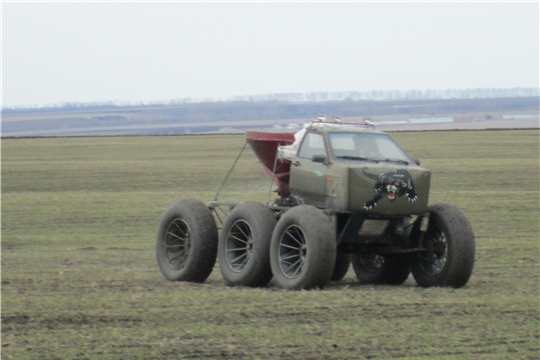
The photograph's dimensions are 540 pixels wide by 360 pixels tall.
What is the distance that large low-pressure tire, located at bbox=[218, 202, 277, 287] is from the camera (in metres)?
11.9

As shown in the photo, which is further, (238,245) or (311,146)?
(238,245)

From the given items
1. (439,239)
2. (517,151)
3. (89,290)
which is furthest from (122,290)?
(517,151)

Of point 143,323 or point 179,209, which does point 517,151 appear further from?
point 143,323

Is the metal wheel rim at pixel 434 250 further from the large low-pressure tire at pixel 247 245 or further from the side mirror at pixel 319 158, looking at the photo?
the large low-pressure tire at pixel 247 245

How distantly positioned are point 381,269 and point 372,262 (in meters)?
0.35

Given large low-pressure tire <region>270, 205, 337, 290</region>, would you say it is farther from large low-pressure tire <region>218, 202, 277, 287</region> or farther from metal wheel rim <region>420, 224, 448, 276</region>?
metal wheel rim <region>420, 224, 448, 276</region>

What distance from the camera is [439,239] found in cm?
1202

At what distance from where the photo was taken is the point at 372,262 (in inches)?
522

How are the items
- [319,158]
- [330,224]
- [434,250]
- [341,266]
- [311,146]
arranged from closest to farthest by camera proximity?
[330,224] < [319,158] < [434,250] < [311,146] < [341,266]

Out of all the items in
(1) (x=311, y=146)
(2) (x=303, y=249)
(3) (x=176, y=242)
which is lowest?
(3) (x=176, y=242)

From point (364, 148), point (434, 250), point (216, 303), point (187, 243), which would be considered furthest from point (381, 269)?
point (216, 303)

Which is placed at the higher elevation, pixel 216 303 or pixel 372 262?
pixel 216 303

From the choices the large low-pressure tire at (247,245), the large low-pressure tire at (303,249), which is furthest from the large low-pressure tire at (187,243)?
the large low-pressure tire at (303,249)

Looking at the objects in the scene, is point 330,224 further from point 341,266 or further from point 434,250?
point 341,266
